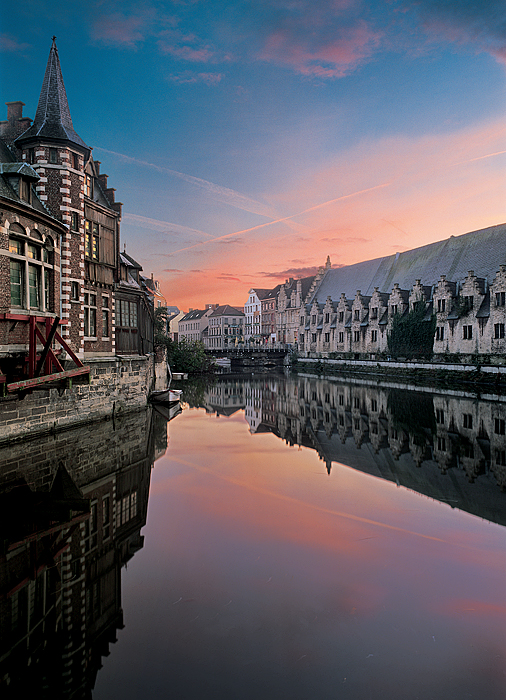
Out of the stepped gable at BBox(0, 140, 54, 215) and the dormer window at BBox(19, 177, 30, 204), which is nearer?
the stepped gable at BBox(0, 140, 54, 215)

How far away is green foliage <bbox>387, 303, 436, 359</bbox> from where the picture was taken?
172 ft

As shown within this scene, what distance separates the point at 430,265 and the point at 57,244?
54.5 metres

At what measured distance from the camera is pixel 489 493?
10727 mm

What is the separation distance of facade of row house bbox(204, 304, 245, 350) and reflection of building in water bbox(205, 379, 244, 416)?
7293 centimetres

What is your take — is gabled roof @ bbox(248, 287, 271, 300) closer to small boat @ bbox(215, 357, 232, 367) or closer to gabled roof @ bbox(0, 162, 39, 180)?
small boat @ bbox(215, 357, 232, 367)

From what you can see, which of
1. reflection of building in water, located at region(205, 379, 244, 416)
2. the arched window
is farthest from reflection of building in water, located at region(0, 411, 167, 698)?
reflection of building in water, located at region(205, 379, 244, 416)

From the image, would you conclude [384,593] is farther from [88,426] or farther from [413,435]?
[88,426]

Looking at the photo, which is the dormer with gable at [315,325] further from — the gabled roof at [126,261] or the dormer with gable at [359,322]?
the gabled roof at [126,261]

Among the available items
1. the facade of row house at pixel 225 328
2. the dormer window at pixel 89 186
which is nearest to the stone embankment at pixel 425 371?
the dormer window at pixel 89 186

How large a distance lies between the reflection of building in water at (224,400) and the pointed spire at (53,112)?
53.7 ft

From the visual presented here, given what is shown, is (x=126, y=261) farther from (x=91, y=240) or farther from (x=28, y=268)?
(x=28, y=268)

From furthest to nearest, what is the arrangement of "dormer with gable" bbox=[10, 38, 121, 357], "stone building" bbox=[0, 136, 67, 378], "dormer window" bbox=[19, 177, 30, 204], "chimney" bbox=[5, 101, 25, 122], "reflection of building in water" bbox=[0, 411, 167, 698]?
"chimney" bbox=[5, 101, 25, 122]
"dormer with gable" bbox=[10, 38, 121, 357]
"dormer window" bbox=[19, 177, 30, 204]
"stone building" bbox=[0, 136, 67, 378]
"reflection of building in water" bbox=[0, 411, 167, 698]

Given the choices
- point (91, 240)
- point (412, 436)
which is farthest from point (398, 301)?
point (91, 240)

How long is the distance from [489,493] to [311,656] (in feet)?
25.5
